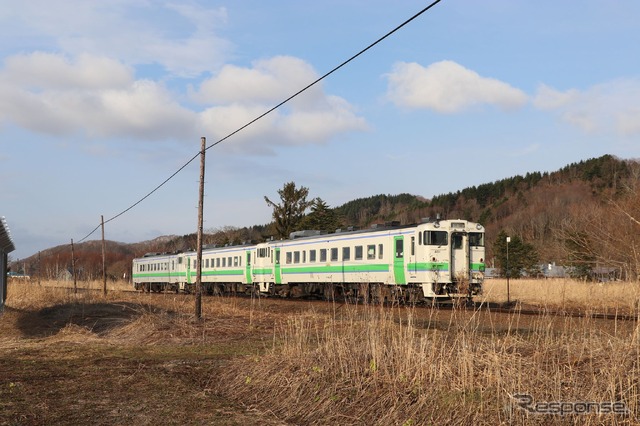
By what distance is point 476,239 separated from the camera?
24.2m

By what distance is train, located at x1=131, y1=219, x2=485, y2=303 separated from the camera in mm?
22969

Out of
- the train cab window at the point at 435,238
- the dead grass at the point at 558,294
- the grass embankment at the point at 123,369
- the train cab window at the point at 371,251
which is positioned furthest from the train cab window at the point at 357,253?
the grass embankment at the point at 123,369

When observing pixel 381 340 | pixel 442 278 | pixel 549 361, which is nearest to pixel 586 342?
pixel 549 361

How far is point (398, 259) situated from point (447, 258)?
5.79ft

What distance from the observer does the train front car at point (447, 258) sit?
74.7ft

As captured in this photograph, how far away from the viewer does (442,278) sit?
22.9 metres

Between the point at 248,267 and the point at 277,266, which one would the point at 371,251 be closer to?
the point at 277,266

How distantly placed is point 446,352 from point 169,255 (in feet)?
147

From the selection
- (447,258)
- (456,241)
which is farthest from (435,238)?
(456,241)

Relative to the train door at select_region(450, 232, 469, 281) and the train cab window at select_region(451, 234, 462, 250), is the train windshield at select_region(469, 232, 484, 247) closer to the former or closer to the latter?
the train door at select_region(450, 232, 469, 281)

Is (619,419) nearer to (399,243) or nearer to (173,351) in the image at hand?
(173,351)

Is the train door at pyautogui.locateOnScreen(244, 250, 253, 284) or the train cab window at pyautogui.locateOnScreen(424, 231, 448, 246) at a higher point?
the train cab window at pyautogui.locateOnScreen(424, 231, 448, 246)

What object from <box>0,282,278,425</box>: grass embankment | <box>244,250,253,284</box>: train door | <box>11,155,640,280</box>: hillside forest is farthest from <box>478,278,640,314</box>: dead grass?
<box>11,155,640,280</box>: hillside forest

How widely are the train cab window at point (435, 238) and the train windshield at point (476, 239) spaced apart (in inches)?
50.7
